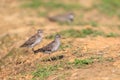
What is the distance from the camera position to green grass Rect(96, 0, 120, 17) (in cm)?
2833

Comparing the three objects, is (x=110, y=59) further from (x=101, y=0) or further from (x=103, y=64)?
(x=101, y=0)

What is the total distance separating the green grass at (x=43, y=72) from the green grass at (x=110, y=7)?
14.1 meters

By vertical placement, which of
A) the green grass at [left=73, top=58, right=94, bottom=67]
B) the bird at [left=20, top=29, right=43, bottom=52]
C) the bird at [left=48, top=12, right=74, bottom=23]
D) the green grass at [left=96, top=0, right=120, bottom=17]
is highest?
the green grass at [left=73, top=58, right=94, bottom=67]

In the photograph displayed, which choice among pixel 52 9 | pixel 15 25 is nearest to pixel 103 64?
pixel 15 25

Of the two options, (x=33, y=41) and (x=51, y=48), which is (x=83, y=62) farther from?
(x=33, y=41)

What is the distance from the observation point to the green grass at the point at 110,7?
2833 centimetres

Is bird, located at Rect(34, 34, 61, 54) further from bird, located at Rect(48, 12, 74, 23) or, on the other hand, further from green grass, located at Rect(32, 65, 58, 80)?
bird, located at Rect(48, 12, 74, 23)

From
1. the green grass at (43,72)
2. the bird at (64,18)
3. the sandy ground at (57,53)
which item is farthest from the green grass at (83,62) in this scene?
the bird at (64,18)

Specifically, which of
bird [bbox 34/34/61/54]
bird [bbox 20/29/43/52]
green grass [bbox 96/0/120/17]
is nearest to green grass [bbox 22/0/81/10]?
green grass [bbox 96/0/120/17]

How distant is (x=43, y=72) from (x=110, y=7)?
16.0 m

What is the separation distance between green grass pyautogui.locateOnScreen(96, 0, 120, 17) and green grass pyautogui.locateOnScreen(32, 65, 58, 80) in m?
14.1

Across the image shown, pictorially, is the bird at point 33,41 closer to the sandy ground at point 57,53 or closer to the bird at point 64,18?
the sandy ground at point 57,53

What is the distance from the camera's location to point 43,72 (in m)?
13.9

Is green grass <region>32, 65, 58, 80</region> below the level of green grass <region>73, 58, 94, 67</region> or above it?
below
